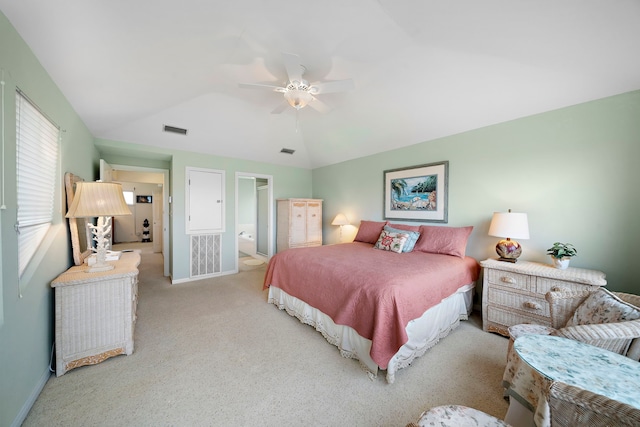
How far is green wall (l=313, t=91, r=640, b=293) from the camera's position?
2.12 m

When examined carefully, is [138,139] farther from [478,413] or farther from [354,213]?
[478,413]

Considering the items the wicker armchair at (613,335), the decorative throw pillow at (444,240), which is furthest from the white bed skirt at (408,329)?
the wicker armchair at (613,335)

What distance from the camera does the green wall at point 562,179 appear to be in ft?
6.95

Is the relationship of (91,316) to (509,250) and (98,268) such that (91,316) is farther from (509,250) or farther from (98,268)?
(509,250)

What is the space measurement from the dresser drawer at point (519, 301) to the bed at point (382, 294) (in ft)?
0.90

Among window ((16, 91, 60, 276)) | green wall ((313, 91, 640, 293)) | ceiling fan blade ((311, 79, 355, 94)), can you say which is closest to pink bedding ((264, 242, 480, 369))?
green wall ((313, 91, 640, 293))

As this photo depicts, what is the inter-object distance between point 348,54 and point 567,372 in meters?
2.76

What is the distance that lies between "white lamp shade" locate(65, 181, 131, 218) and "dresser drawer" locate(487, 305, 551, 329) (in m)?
3.84

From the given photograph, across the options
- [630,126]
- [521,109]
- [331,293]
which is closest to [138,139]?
[331,293]

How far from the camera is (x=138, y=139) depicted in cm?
360

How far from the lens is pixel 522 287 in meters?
2.27


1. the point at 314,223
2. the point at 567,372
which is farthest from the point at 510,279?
the point at 314,223

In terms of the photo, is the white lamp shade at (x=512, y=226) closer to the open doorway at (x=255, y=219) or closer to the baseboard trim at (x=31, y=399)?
the baseboard trim at (x=31, y=399)

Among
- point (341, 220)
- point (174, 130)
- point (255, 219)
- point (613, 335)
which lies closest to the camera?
point (613, 335)
